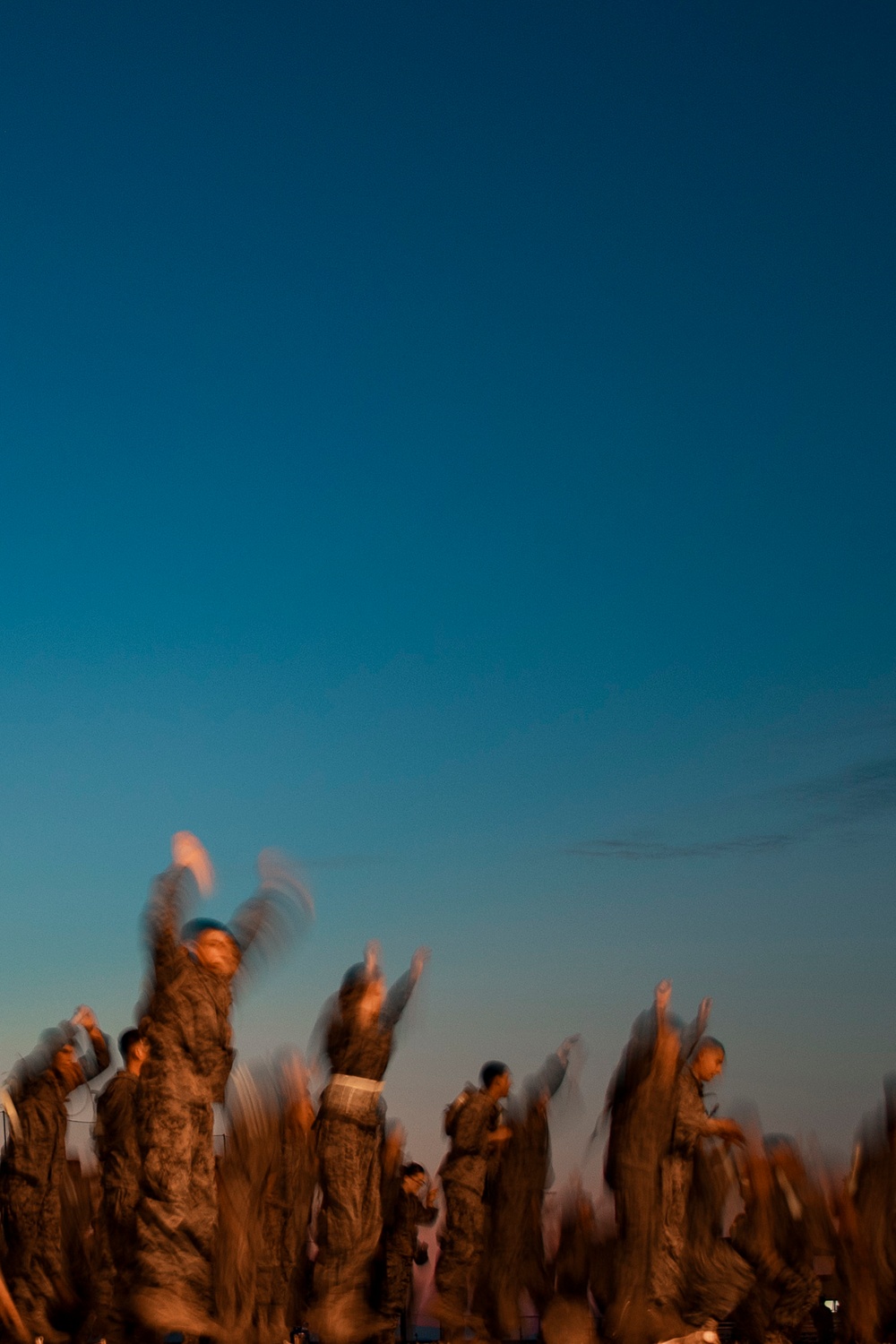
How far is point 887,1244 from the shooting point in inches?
603

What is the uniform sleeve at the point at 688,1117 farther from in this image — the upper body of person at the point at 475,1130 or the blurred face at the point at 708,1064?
the upper body of person at the point at 475,1130

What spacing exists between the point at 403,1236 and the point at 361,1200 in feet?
10.2

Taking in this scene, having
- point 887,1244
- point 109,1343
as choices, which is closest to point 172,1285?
point 109,1343

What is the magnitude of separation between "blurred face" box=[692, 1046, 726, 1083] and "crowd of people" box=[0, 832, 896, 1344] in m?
0.02

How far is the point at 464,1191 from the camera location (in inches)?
608

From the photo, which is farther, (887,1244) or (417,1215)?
(417,1215)

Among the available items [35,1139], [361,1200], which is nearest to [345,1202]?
[361,1200]

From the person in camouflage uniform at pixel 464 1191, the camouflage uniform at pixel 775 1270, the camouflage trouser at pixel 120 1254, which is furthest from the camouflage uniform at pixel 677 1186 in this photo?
the camouflage trouser at pixel 120 1254

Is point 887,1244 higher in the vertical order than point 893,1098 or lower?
lower

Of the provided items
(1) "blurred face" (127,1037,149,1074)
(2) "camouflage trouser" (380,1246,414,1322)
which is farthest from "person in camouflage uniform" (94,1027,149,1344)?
(2) "camouflage trouser" (380,1246,414,1322)

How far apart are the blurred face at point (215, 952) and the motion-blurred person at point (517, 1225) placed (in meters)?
4.96

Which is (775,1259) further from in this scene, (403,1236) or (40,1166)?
(40,1166)

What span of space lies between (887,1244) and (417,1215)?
419 centimetres

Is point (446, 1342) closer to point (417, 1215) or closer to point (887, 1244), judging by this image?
point (417, 1215)
